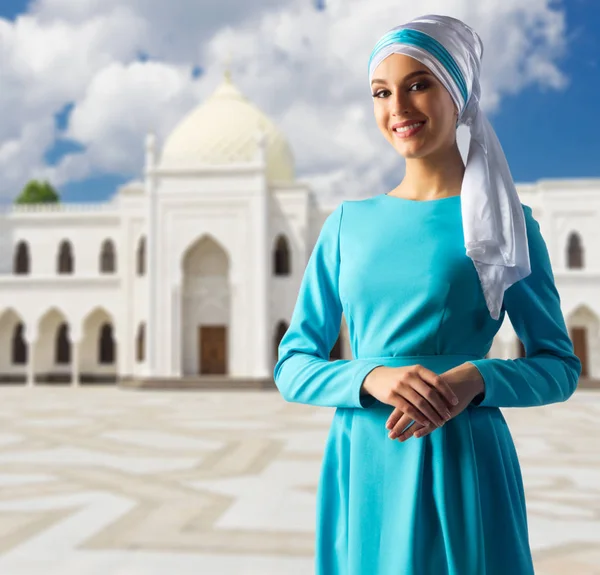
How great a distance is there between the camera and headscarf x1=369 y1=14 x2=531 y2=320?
131 cm

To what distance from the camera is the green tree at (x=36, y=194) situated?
3447 cm

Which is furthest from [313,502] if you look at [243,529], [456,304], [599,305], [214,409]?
[599,305]

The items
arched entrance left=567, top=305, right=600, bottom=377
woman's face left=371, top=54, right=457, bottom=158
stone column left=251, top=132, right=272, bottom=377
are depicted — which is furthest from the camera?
arched entrance left=567, top=305, right=600, bottom=377

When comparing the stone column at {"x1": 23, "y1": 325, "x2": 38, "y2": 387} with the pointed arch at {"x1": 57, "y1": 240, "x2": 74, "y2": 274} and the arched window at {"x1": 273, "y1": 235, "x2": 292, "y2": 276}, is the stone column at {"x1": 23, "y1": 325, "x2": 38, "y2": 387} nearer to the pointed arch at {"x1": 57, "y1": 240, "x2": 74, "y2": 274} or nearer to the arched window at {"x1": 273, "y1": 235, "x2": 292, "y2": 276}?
the pointed arch at {"x1": 57, "y1": 240, "x2": 74, "y2": 274}

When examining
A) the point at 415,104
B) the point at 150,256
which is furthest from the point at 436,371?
the point at 150,256

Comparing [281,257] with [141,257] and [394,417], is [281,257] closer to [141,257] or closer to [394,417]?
[141,257]

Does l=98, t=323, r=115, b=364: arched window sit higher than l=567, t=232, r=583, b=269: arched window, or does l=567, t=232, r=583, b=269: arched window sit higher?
l=567, t=232, r=583, b=269: arched window

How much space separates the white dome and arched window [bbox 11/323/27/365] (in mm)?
8214

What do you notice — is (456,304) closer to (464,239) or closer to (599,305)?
(464,239)

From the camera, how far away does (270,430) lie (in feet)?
31.8

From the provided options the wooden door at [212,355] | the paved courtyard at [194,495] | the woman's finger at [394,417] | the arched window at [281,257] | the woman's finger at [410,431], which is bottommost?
the paved courtyard at [194,495]

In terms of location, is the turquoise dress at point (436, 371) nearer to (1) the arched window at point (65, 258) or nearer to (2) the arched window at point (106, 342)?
(2) the arched window at point (106, 342)

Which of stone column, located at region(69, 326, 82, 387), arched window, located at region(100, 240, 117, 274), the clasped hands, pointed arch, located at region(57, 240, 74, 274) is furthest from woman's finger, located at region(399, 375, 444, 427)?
pointed arch, located at region(57, 240, 74, 274)

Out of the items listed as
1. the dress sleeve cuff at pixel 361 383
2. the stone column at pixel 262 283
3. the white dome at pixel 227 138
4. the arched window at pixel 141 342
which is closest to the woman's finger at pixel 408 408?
the dress sleeve cuff at pixel 361 383
